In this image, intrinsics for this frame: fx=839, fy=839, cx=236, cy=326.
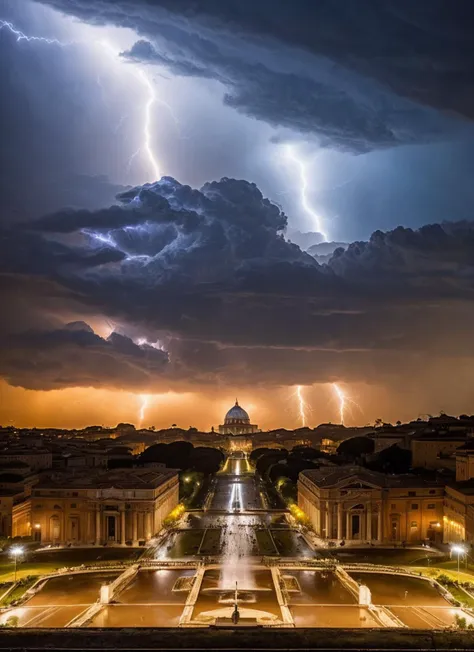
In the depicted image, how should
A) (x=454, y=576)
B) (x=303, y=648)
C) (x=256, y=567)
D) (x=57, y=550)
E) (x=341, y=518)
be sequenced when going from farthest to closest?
(x=341, y=518)
(x=57, y=550)
(x=256, y=567)
(x=454, y=576)
(x=303, y=648)

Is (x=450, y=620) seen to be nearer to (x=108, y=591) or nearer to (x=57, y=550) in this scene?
(x=108, y=591)

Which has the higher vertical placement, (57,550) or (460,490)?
(460,490)

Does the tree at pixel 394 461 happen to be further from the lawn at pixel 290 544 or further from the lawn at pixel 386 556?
the lawn at pixel 386 556

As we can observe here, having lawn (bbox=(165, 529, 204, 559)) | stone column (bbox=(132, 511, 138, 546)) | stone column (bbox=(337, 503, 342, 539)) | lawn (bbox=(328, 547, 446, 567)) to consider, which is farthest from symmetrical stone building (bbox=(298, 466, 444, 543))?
stone column (bbox=(132, 511, 138, 546))

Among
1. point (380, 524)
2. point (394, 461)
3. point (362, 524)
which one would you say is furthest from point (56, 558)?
point (394, 461)

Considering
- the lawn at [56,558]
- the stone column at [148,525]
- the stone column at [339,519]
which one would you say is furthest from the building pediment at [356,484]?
the lawn at [56,558]

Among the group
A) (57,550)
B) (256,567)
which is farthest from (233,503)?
(256,567)
